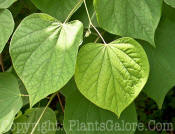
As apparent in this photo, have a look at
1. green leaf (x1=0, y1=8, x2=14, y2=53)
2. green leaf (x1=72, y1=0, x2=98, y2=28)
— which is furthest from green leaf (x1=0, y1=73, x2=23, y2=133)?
green leaf (x1=72, y1=0, x2=98, y2=28)

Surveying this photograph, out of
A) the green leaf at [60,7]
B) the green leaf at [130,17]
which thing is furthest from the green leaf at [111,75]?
the green leaf at [60,7]

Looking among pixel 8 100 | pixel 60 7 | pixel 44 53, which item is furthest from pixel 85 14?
pixel 8 100

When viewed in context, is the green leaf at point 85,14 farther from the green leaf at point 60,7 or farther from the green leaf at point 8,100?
the green leaf at point 8,100

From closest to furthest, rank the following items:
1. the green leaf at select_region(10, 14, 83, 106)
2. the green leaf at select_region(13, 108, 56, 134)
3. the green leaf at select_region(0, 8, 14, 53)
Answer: the green leaf at select_region(10, 14, 83, 106) < the green leaf at select_region(0, 8, 14, 53) < the green leaf at select_region(13, 108, 56, 134)

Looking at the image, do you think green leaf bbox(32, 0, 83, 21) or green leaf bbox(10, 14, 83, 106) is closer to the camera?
green leaf bbox(10, 14, 83, 106)

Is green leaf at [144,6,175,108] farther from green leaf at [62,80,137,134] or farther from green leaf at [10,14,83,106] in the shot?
green leaf at [10,14,83,106]

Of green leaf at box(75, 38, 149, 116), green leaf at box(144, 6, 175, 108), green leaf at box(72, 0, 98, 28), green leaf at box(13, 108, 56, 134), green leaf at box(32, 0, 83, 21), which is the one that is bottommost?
green leaf at box(13, 108, 56, 134)

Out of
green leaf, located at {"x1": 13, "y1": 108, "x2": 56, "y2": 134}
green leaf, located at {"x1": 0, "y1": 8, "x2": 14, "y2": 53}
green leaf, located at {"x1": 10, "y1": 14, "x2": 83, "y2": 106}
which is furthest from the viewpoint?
green leaf, located at {"x1": 13, "y1": 108, "x2": 56, "y2": 134}

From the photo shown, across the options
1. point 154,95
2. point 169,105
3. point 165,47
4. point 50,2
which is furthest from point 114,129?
point 169,105
